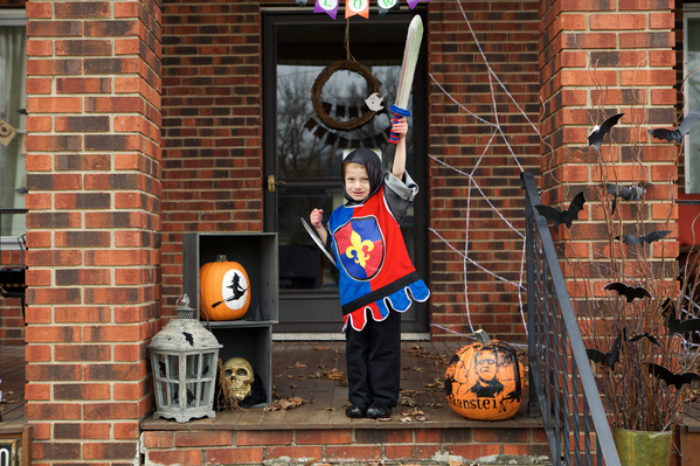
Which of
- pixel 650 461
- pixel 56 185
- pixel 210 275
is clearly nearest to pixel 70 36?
pixel 56 185

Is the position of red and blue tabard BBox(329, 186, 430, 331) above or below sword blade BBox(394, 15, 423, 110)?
below

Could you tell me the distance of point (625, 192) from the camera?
2.94 meters

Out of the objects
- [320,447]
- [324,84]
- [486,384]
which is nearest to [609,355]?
[486,384]

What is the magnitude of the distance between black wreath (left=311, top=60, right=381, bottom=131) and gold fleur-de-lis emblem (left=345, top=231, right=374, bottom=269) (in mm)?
2542

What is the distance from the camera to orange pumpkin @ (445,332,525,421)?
315 centimetres

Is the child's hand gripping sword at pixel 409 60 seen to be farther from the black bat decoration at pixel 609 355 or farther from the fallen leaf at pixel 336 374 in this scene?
the fallen leaf at pixel 336 374

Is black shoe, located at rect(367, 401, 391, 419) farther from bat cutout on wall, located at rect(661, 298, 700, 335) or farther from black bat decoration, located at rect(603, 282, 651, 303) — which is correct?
bat cutout on wall, located at rect(661, 298, 700, 335)

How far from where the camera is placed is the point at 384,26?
5730mm

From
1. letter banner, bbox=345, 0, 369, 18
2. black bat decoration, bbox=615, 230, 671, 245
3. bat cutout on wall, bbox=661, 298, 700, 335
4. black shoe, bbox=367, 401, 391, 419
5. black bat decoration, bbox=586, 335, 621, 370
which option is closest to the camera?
bat cutout on wall, bbox=661, 298, 700, 335

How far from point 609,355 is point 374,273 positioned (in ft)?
3.66

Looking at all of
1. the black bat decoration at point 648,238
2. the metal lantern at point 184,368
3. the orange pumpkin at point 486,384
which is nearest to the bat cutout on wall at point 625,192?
the black bat decoration at point 648,238

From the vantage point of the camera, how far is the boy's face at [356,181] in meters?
3.30

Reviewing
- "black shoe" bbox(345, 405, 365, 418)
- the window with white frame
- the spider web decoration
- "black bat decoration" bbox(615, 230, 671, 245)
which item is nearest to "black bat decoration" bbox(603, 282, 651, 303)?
"black bat decoration" bbox(615, 230, 671, 245)

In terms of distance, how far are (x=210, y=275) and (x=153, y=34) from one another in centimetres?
124
